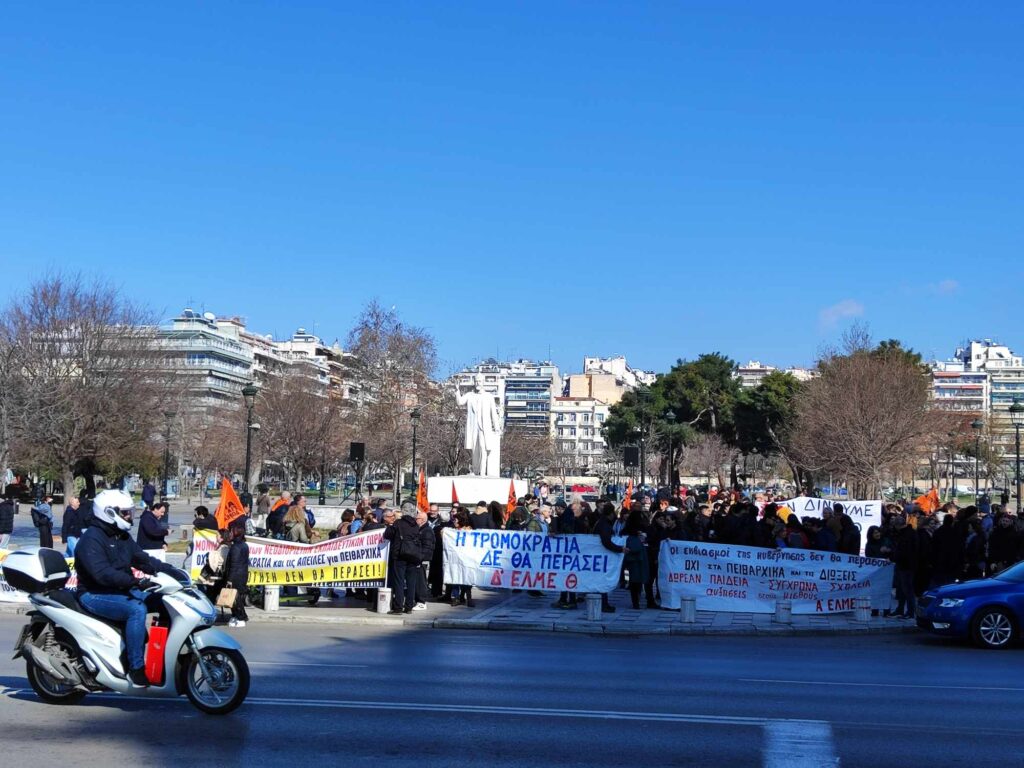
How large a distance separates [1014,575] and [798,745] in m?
8.90

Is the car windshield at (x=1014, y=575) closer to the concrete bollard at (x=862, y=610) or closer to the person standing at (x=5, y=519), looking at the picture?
the concrete bollard at (x=862, y=610)

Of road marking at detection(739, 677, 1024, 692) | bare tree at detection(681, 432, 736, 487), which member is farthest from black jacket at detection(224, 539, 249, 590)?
bare tree at detection(681, 432, 736, 487)

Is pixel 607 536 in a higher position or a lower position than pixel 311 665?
higher

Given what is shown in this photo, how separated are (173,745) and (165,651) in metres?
1.08

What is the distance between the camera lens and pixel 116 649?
9.27 m

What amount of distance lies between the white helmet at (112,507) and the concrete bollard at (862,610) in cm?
1288

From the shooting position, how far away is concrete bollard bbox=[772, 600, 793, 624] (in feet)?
60.5

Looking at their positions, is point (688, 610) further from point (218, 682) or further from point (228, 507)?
point (218, 682)

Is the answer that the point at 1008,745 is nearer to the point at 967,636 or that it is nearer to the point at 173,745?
the point at 173,745

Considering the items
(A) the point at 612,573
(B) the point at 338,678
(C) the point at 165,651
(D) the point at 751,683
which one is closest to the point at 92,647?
(C) the point at 165,651

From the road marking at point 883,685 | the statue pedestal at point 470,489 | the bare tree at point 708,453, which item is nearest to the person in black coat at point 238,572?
the road marking at point 883,685

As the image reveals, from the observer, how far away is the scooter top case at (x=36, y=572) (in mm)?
9539

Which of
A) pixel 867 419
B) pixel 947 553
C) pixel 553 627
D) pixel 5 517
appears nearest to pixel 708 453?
pixel 867 419

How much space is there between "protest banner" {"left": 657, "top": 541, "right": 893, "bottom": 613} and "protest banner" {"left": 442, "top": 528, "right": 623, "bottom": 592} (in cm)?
120
